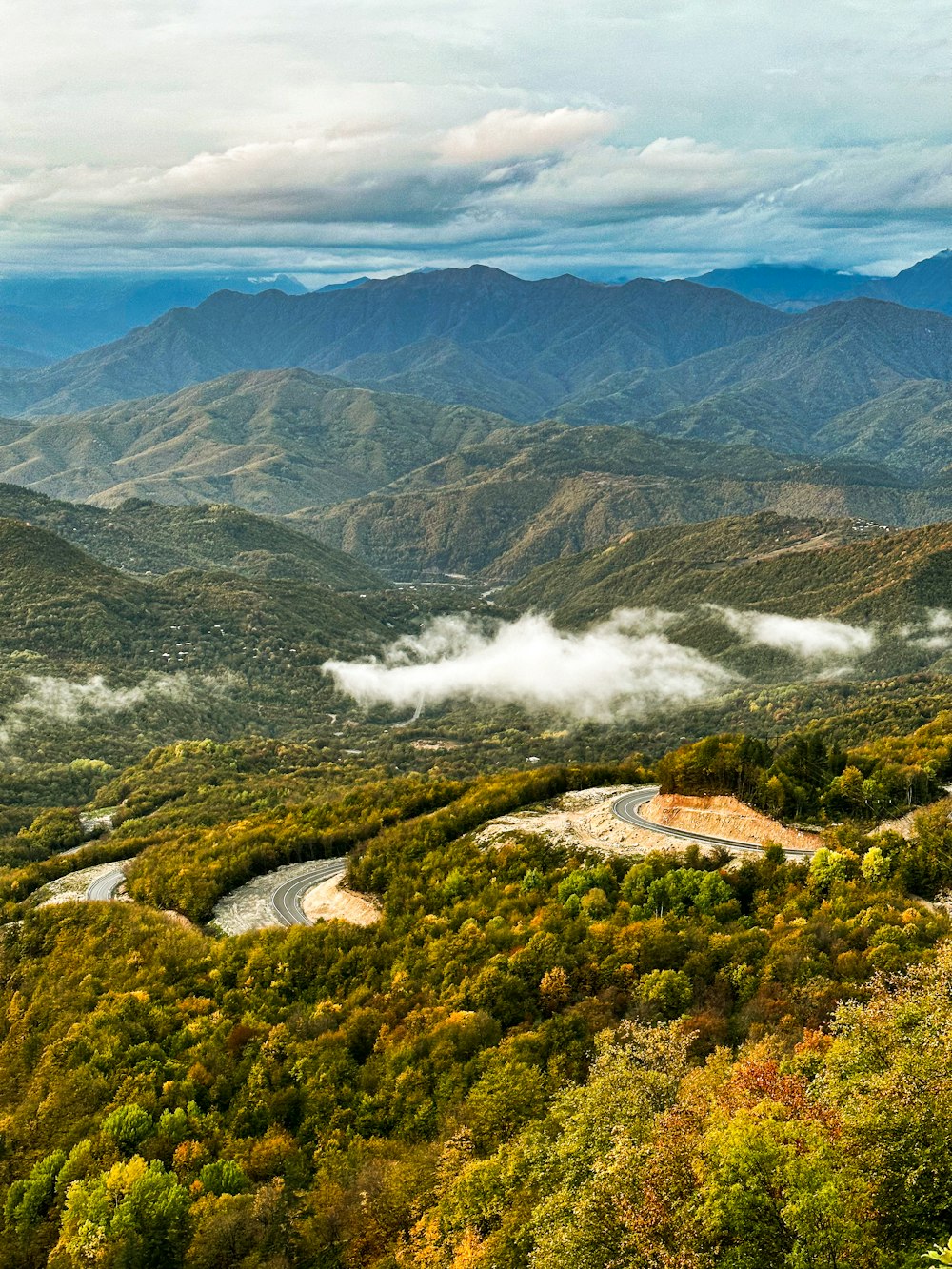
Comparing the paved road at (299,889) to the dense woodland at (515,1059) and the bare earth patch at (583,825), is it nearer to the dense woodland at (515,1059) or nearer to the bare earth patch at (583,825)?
the dense woodland at (515,1059)

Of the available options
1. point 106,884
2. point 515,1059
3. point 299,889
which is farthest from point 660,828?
A: point 106,884

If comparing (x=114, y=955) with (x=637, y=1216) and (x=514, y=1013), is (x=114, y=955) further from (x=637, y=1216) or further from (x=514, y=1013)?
(x=637, y=1216)

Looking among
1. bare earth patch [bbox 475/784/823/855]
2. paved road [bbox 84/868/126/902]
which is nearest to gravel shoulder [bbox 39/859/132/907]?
paved road [bbox 84/868/126/902]

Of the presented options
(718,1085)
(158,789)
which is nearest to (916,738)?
(718,1085)

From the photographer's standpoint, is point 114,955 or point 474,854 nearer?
point 114,955

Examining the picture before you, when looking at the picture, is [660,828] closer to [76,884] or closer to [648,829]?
[648,829]

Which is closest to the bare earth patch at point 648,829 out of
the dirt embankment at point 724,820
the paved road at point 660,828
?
the dirt embankment at point 724,820
